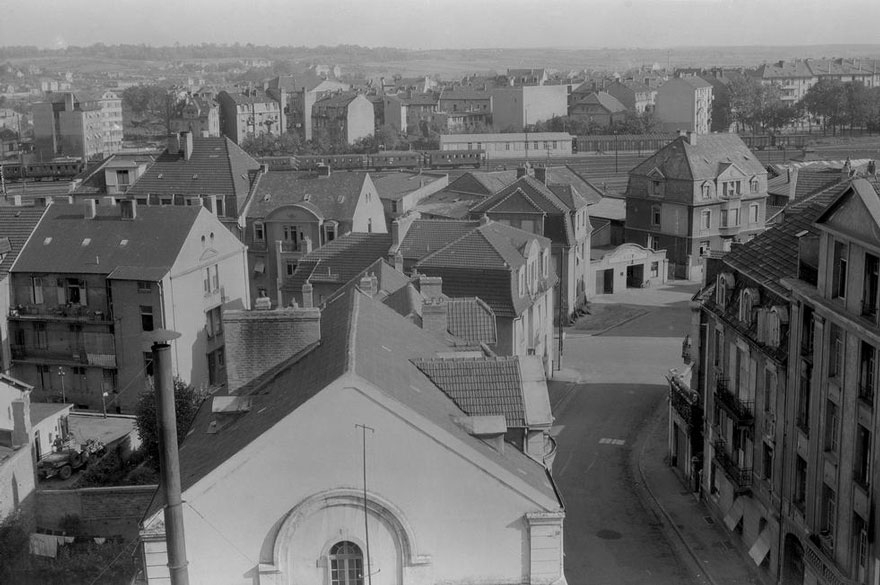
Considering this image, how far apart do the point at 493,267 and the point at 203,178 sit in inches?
1100

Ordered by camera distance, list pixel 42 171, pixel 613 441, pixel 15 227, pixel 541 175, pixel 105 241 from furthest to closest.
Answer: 1. pixel 42 171
2. pixel 541 175
3. pixel 15 227
4. pixel 105 241
5. pixel 613 441

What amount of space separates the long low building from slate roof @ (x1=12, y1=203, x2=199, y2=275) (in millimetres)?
106819

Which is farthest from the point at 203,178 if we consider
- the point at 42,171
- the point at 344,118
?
the point at 344,118

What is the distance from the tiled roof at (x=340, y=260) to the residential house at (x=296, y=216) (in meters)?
9.38

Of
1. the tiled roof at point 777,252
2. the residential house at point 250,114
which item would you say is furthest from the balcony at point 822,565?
the residential house at point 250,114

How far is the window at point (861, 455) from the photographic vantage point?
26.8 metres

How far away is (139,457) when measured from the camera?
40.7 metres

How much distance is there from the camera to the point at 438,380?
23.0 meters

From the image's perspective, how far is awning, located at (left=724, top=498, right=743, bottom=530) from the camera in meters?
35.2

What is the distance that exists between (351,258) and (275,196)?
A: 1660 centimetres

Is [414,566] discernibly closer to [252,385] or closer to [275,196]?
[252,385]

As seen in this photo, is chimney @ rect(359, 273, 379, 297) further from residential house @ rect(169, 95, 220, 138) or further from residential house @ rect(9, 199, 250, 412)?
residential house @ rect(169, 95, 220, 138)

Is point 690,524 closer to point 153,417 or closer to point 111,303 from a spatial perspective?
point 153,417

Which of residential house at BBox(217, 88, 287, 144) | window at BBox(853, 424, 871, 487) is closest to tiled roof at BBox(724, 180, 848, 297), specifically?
window at BBox(853, 424, 871, 487)
